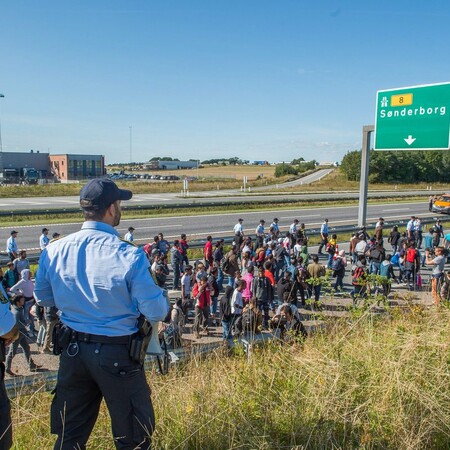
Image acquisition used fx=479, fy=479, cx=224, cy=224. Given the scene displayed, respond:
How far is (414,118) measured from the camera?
1703 centimetres

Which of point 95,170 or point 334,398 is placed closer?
point 334,398

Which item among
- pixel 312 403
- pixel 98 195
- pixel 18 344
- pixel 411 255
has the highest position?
pixel 98 195

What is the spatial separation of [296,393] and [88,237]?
1.86m

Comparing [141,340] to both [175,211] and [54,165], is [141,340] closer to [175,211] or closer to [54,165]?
[175,211]

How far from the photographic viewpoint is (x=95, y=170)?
85312 mm

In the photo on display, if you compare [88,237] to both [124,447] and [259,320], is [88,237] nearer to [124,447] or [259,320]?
[124,447]

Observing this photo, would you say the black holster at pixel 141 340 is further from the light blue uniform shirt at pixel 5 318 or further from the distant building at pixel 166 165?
the distant building at pixel 166 165

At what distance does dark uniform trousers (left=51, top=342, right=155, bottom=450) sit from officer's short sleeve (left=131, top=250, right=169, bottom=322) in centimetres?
28

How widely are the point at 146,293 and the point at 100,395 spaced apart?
78cm

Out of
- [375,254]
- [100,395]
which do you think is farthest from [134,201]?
[100,395]

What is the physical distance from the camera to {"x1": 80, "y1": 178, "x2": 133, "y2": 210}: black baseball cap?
2.87 metres

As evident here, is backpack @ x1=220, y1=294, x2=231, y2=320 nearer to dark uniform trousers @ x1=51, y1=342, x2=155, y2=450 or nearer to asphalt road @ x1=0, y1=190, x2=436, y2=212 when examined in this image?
dark uniform trousers @ x1=51, y1=342, x2=155, y2=450

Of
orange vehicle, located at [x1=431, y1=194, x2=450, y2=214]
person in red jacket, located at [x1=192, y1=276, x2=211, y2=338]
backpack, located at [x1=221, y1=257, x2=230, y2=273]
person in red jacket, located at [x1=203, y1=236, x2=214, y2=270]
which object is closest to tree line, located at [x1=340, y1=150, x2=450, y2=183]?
orange vehicle, located at [x1=431, y1=194, x2=450, y2=214]

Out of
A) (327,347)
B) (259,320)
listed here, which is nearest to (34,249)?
(259,320)
